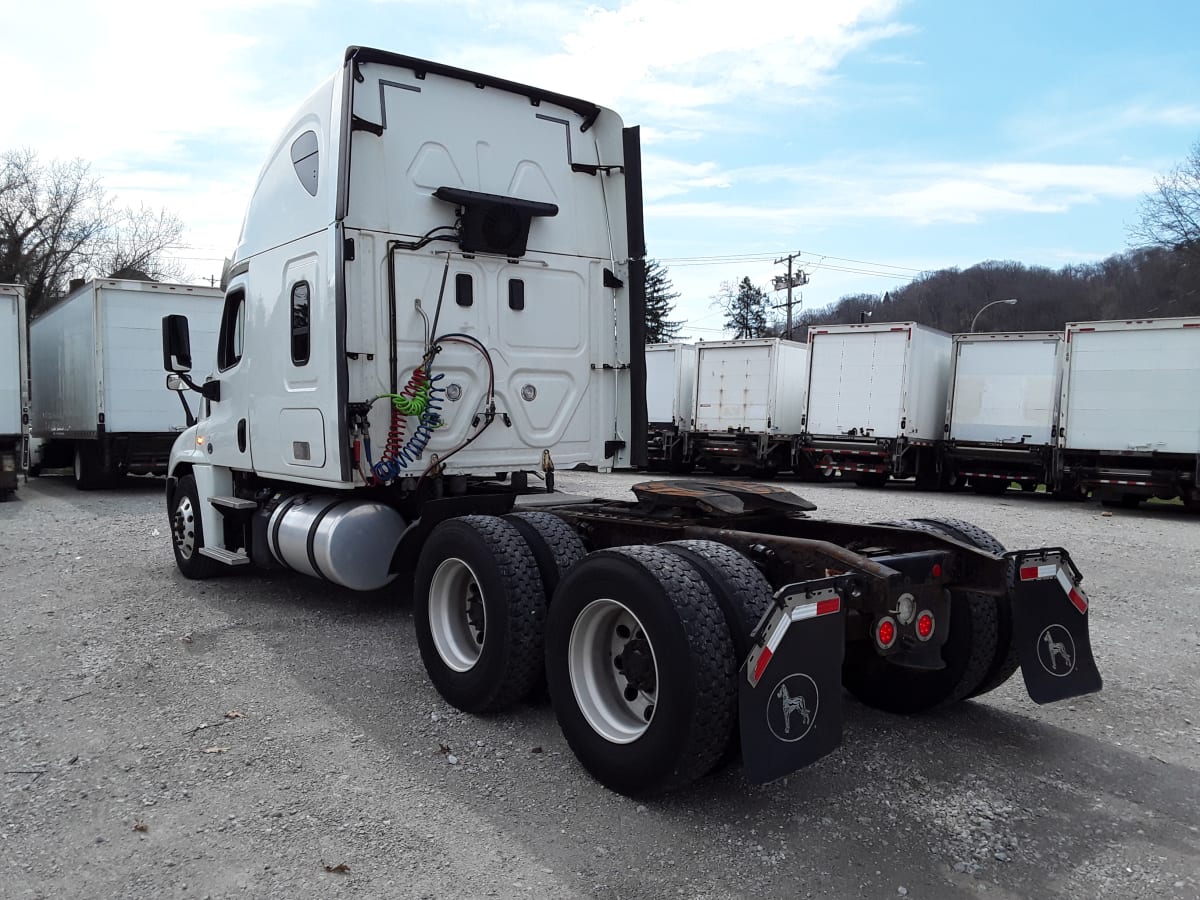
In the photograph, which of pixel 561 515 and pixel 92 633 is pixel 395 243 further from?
pixel 92 633

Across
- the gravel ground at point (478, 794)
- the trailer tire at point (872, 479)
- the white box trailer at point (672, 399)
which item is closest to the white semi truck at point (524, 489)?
the gravel ground at point (478, 794)

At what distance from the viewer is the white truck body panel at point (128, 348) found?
1446cm

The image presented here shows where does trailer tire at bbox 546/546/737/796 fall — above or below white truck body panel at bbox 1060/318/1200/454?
below

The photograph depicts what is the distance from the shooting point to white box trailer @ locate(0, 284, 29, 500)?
14.3 m

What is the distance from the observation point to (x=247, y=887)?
2902mm

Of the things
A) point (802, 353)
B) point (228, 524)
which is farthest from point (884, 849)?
point (802, 353)

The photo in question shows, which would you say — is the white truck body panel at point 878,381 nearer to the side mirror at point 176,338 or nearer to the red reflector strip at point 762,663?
the side mirror at point 176,338

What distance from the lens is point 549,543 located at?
14.6ft

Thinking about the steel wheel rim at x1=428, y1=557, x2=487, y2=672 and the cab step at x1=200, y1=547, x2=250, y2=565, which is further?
the cab step at x1=200, y1=547, x2=250, y2=565

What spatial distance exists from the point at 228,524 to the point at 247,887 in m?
4.95

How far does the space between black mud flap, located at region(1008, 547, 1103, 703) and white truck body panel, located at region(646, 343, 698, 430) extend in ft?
62.2

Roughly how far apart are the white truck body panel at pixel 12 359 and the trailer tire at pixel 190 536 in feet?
28.9

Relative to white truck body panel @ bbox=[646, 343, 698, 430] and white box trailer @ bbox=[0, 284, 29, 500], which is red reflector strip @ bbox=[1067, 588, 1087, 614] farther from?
white truck body panel @ bbox=[646, 343, 698, 430]

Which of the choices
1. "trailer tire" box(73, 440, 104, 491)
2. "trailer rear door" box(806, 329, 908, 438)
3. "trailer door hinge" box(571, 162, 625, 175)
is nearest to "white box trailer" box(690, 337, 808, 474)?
"trailer rear door" box(806, 329, 908, 438)
